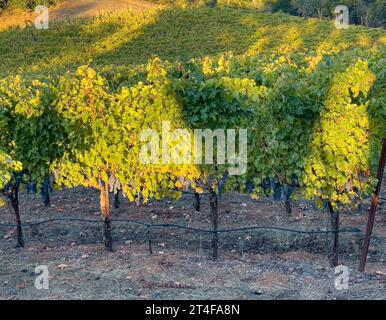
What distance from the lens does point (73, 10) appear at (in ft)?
173

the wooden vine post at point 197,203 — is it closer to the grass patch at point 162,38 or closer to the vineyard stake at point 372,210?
the vineyard stake at point 372,210

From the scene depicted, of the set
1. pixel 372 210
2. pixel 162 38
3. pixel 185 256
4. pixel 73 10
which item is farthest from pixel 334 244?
pixel 73 10

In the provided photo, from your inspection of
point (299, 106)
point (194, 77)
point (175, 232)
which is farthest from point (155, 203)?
point (299, 106)

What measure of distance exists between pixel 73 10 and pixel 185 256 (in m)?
47.1

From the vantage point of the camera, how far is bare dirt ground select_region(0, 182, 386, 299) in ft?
27.2

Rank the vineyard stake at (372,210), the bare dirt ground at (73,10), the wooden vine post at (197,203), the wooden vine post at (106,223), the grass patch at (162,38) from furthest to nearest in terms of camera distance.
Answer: the bare dirt ground at (73,10), the grass patch at (162,38), the wooden vine post at (197,203), the wooden vine post at (106,223), the vineyard stake at (372,210)

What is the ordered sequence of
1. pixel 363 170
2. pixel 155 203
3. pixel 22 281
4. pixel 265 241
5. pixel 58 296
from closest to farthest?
1. pixel 58 296
2. pixel 22 281
3. pixel 363 170
4. pixel 265 241
5. pixel 155 203

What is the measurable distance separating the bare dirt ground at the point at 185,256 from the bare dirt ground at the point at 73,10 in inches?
1575

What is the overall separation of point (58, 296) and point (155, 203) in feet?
18.1

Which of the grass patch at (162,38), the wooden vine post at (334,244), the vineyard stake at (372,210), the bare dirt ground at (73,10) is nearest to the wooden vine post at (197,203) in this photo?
the wooden vine post at (334,244)

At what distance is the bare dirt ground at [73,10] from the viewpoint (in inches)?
2002

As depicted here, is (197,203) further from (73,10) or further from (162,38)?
(73,10)

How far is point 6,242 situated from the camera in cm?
1125

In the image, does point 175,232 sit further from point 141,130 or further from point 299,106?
point 299,106
